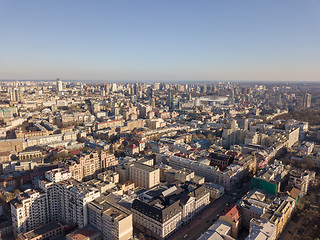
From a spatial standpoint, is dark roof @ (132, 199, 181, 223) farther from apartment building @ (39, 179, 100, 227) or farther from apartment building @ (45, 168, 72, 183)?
apartment building @ (45, 168, 72, 183)

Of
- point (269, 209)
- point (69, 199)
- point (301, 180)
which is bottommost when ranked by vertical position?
point (269, 209)

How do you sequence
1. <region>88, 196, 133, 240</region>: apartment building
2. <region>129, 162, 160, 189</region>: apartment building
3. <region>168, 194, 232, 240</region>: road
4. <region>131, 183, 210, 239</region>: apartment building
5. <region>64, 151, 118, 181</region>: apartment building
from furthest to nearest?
<region>64, 151, 118, 181</region>: apartment building < <region>129, 162, 160, 189</region>: apartment building < <region>168, 194, 232, 240</region>: road < <region>131, 183, 210, 239</region>: apartment building < <region>88, 196, 133, 240</region>: apartment building

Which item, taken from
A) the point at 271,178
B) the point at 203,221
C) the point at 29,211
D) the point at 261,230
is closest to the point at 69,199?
the point at 29,211

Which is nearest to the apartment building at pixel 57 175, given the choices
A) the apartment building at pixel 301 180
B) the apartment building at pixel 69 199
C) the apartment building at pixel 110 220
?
the apartment building at pixel 69 199

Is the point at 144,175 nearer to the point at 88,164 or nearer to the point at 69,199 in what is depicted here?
the point at 88,164

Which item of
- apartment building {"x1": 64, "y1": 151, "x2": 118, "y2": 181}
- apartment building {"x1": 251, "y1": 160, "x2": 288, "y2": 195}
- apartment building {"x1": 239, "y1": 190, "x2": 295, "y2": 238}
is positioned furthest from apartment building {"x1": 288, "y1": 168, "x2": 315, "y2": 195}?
apartment building {"x1": 64, "y1": 151, "x2": 118, "y2": 181}

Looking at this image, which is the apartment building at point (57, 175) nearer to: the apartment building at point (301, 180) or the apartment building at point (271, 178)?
the apartment building at point (271, 178)
